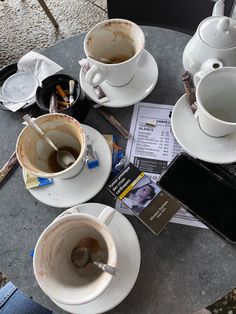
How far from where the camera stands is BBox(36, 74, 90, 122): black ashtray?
71cm

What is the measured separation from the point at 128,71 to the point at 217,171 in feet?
0.94

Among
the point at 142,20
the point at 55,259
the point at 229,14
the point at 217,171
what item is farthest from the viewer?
the point at 142,20

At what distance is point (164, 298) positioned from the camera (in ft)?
1.95

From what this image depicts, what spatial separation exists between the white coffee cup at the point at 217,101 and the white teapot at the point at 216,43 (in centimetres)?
3

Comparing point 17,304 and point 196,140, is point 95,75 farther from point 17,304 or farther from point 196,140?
point 17,304

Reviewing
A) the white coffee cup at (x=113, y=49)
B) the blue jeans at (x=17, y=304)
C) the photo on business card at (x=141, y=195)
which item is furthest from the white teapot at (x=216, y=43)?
the blue jeans at (x=17, y=304)

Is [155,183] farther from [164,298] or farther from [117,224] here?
[164,298]

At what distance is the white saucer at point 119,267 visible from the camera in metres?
0.58

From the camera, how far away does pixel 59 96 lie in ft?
2.45

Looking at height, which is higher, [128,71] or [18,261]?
[128,71]

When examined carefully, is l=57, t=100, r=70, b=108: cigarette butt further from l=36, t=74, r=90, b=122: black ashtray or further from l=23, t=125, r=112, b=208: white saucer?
l=23, t=125, r=112, b=208: white saucer

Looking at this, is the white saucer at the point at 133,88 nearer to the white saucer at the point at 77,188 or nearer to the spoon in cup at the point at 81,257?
the white saucer at the point at 77,188

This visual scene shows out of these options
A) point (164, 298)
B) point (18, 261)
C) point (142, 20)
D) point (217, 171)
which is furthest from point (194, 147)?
point (142, 20)

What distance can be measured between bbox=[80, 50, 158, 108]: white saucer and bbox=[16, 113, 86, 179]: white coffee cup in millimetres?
132
